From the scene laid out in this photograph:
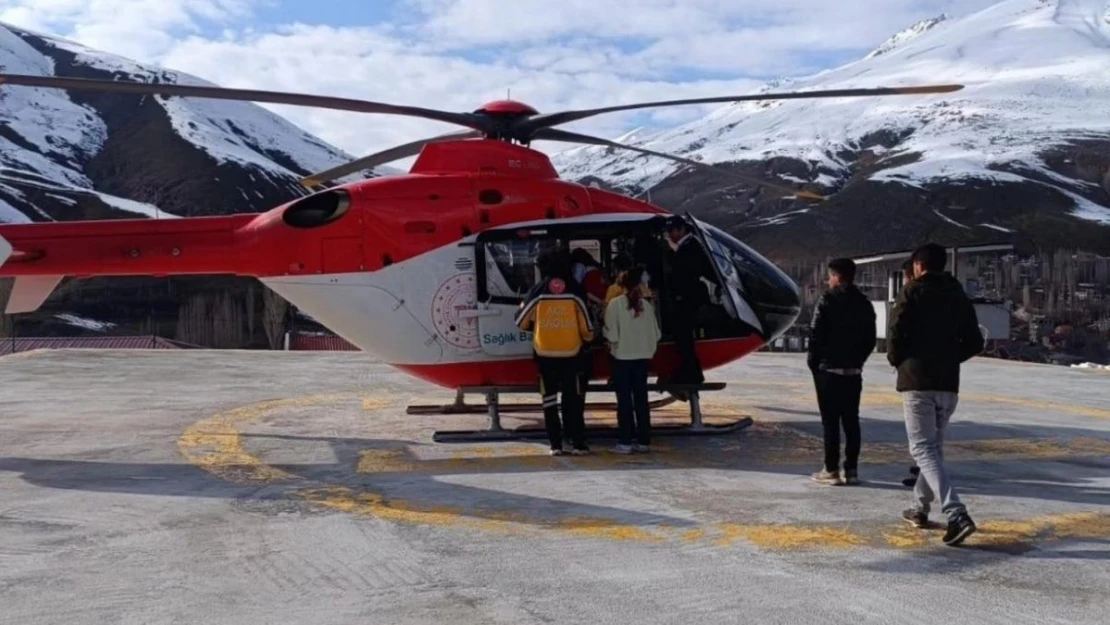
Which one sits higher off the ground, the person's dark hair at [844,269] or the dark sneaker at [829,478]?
the person's dark hair at [844,269]

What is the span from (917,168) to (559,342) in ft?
426

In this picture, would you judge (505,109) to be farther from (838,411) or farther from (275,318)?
(275,318)

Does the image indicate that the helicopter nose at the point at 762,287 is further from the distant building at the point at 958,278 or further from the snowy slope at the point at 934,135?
the snowy slope at the point at 934,135

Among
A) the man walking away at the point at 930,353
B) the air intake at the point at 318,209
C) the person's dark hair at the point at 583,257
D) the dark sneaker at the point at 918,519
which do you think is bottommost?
the dark sneaker at the point at 918,519

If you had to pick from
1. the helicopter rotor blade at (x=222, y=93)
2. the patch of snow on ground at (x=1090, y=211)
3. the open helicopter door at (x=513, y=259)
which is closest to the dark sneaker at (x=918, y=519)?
the open helicopter door at (x=513, y=259)

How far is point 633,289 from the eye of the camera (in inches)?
351

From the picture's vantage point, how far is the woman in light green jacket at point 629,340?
888cm

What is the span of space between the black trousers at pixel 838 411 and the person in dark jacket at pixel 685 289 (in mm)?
2330

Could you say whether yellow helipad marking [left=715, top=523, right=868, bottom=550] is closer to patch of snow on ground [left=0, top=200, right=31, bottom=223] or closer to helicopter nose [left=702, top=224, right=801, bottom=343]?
helicopter nose [left=702, top=224, right=801, bottom=343]

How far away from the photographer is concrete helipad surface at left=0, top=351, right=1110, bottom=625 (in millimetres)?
4789

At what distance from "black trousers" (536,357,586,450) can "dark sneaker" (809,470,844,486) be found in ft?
7.33

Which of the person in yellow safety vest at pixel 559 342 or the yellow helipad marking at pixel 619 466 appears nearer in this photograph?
the yellow helipad marking at pixel 619 466

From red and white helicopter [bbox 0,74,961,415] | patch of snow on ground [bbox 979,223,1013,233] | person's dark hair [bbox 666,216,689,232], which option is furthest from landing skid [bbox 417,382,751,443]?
patch of snow on ground [bbox 979,223,1013,233]

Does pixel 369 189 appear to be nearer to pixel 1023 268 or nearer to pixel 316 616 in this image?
pixel 316 616
